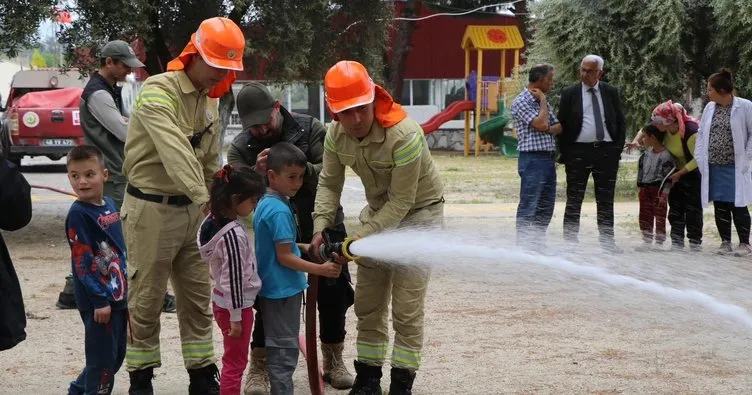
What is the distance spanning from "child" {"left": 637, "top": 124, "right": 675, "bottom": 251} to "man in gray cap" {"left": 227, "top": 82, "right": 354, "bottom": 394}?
5256 mm

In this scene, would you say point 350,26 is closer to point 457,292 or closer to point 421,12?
point 457,292

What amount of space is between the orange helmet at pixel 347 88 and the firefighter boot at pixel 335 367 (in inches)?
61.0

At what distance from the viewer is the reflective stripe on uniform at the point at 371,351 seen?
17.1 ft

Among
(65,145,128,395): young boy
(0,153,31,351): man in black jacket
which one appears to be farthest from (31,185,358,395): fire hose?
(0,153,31,351): man in black jacket

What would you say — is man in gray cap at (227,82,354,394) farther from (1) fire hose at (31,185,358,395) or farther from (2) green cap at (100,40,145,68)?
(2) green cap at (100,40,145,68)

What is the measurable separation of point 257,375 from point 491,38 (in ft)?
84.1

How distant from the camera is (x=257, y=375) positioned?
5387 millimetres

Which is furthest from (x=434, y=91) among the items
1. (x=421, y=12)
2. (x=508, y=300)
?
(x=508, y=300)

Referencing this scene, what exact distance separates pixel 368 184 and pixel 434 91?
31861 millimetres

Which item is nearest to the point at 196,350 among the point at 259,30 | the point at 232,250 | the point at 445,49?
the point at 232,250

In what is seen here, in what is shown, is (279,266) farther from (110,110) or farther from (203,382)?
(110,110)

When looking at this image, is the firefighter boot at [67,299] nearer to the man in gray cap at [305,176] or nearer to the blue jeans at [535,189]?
the man in gray cap at [305,176]

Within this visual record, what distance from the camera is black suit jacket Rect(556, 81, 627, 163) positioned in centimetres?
962

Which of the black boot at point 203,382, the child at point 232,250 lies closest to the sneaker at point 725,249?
the black boot at point 203,382
